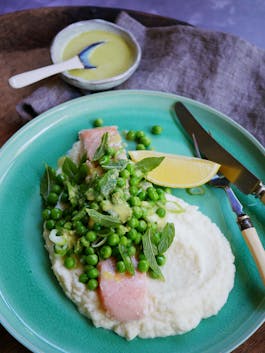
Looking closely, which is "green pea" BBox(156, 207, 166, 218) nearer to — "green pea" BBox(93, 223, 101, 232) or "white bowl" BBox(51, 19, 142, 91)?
"green pea" BBox(93, 223, 101, 232)

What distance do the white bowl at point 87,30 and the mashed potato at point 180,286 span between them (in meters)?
1.61

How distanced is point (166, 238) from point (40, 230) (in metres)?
1.00

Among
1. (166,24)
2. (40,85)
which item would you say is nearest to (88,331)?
(40,85)

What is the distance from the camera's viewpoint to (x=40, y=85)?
187 inches

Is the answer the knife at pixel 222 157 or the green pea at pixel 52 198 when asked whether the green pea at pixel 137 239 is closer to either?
the green pea at pixel 52 198

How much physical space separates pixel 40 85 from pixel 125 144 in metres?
1.29

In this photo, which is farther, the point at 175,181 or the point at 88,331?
the point at 175,181

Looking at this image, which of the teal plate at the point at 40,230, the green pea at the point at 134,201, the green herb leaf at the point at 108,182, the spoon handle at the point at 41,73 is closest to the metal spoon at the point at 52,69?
the spoon handle at the point at 41,73

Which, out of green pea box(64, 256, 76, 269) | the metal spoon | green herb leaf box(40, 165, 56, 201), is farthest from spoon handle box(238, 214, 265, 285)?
the metal spoon

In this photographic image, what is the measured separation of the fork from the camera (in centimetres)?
326

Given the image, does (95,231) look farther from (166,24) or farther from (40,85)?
(166,24)

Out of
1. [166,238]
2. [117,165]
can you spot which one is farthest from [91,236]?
[117,165]

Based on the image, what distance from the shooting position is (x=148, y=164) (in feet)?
12.1

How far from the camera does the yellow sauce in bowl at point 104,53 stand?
4.62m
